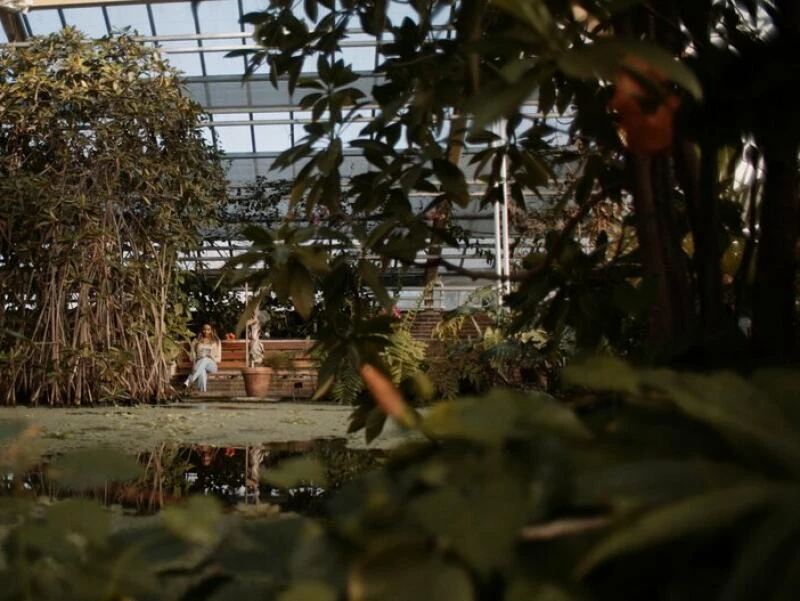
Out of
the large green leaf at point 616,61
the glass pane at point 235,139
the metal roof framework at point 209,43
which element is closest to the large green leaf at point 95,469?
the large green leaf at point 616,61

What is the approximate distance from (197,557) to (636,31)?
906mm

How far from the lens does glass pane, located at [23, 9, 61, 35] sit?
14938 mm

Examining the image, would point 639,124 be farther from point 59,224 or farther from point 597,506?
point 59,224

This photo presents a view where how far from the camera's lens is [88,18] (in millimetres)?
14977

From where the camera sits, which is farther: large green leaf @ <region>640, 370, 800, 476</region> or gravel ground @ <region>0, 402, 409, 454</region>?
gravel ground @ <region>0, 402, 409, 454</region>

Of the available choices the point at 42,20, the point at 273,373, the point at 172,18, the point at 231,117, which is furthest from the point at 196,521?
the point at 231,117

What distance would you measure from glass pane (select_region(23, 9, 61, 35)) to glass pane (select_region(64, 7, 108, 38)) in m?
0.23

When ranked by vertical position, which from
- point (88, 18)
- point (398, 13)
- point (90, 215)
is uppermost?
point (88, 18)

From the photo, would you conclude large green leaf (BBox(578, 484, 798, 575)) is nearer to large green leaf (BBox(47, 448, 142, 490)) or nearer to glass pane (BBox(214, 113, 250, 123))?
large green leaf (BBox(47, 448, 142, 490))

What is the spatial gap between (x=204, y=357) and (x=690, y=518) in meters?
11.6

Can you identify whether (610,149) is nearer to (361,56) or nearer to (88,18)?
(361,56)

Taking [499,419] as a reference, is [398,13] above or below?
above

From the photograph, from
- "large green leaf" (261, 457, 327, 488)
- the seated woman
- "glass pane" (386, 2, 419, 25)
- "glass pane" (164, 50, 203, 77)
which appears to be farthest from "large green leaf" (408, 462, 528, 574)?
"glass pane" (164, 50, 203, 77)

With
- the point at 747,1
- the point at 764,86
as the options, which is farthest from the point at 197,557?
the point at 747,1
